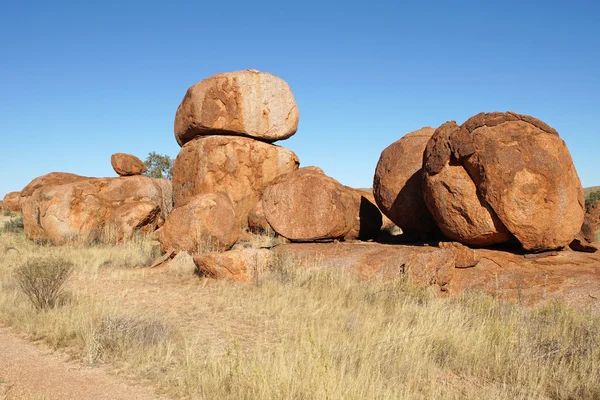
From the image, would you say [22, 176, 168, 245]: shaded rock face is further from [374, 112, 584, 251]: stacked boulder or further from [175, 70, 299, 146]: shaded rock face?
[374, 112, 584, 251]: stacked boulder

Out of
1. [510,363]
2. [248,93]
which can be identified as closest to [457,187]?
[510,363]

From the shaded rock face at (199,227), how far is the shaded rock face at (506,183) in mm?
4144

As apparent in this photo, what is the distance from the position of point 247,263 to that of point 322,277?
1242 mm

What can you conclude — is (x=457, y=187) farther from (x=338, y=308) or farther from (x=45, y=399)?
(x=45, y=399)

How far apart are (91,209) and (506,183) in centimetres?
957

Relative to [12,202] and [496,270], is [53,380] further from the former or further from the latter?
[12,202]

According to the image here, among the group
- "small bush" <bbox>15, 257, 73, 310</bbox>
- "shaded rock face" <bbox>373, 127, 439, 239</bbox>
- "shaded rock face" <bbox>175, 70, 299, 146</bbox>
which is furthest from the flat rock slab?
"shaded rock face" <bbox>175, 70, 299, 146</bbox>

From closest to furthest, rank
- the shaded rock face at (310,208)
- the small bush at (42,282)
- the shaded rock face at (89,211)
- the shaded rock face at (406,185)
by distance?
the small bush at (42,282) → the shaded rock face at (406,185) → the shaded rock face at (310,208) → the shaded rock face at (89,211)

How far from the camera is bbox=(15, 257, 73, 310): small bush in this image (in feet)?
19.6

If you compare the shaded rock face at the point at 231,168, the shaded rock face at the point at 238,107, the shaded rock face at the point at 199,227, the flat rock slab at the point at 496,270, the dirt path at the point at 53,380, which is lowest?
the dirt path at the point at 53,380

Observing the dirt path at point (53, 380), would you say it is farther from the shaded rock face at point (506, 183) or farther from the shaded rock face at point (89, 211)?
the shaded rock face at point (89, 211)

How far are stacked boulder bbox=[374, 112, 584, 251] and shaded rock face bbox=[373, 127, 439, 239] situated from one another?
44.2 inches

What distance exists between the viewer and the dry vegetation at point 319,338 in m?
3.78

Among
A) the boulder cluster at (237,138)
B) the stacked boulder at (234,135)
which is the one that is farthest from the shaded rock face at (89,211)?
the stacked boulder at (234,135)
